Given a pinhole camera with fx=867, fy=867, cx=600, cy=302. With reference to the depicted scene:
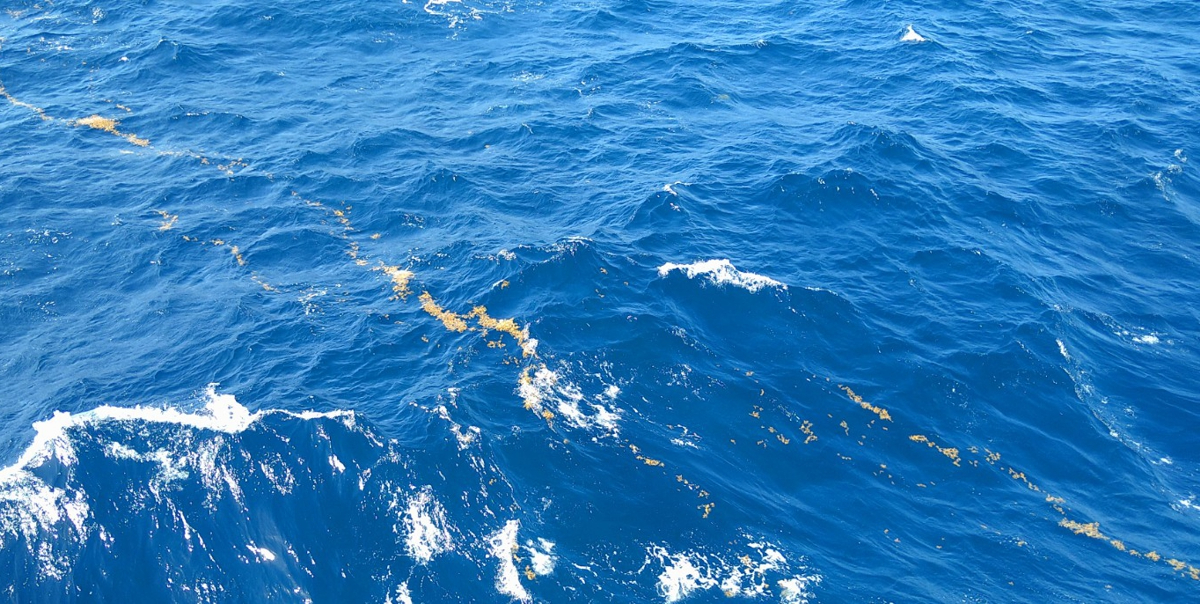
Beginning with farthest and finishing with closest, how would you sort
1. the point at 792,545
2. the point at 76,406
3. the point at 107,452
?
the point at 76,406 → the point at 107,452 → the point at 792,545

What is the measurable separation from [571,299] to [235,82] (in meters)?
84.0

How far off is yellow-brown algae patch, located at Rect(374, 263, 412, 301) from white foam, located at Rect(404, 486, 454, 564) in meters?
30.2

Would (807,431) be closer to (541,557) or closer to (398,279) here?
(541,557)

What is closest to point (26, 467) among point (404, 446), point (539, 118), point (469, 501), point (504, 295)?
point (404, 446)

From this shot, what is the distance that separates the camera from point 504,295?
101 metres

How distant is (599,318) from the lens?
320ft

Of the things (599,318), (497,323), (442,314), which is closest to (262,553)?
(442,314)

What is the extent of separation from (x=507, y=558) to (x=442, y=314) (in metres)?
34.0

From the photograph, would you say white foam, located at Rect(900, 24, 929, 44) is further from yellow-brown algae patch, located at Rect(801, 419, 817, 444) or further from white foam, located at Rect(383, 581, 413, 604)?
white foam, located at Rect(383, 581, 413, 604)

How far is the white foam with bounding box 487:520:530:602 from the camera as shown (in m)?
72.8

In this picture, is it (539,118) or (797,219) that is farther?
(539,118)

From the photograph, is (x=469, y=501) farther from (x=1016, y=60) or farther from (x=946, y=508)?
(x=1016, y=60)

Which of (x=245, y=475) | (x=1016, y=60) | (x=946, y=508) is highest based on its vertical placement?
(x=1016, y=60)

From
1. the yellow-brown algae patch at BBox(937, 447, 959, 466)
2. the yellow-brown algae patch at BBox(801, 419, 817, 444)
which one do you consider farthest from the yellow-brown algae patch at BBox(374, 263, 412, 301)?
the yellow-brown algae patch at BBox(937, 447, 959, 466)
